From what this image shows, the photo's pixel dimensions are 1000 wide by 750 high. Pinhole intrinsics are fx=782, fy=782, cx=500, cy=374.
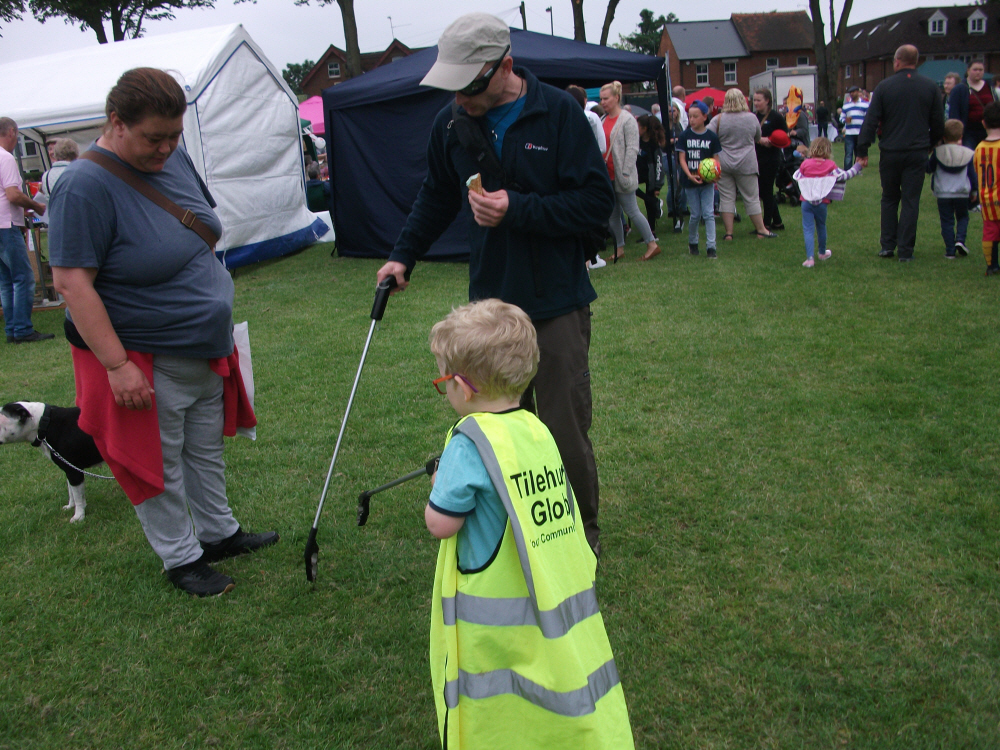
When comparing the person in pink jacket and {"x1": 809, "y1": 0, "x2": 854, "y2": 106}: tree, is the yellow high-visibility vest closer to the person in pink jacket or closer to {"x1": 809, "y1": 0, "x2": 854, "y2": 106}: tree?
the person in pink jacket

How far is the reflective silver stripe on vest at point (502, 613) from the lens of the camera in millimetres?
1735

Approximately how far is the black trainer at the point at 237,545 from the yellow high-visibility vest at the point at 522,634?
1875mm

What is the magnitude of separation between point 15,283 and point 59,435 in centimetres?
490

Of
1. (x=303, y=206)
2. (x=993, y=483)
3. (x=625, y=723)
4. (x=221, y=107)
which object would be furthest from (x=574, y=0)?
(x=625, y=723)

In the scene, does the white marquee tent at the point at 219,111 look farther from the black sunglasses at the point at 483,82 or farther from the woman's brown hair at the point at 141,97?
the black sunglasses at the point at 483,82

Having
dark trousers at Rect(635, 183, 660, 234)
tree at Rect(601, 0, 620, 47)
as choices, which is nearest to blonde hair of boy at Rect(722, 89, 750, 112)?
dark trousers at Rect(635, 183, 660, 234)

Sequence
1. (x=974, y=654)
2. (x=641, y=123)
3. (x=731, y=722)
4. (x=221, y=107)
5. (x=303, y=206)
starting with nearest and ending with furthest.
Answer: (x=731, y=722) → (x=974, y=654) → (x=221, y=107) → (x=641, y=123) → (x=303, y=206)

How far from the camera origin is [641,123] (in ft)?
36.7

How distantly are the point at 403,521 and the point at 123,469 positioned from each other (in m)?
1.24

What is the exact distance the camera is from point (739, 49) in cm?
6331

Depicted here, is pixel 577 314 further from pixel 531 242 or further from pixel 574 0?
pixel 574 0

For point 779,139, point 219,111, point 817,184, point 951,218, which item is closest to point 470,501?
point 817,184

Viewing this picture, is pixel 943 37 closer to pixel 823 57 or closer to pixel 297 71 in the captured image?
pixel 823 57

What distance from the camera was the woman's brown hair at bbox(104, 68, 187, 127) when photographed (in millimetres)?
2502
